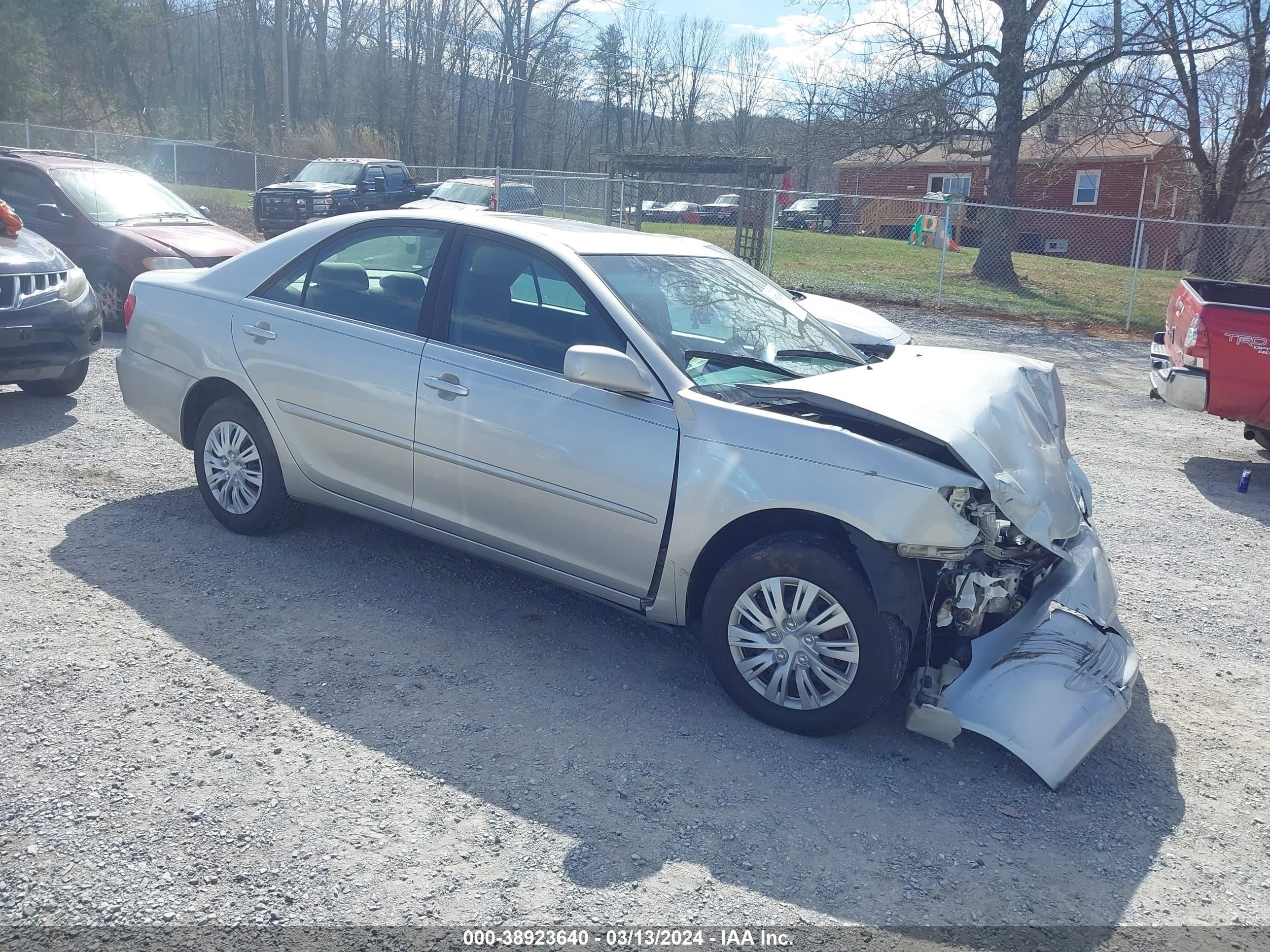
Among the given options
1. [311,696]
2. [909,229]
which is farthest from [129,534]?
[909,229]

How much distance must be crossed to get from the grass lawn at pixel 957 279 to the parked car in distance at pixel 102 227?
38.9ft

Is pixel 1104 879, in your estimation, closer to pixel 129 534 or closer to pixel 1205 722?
pixel 1205 722

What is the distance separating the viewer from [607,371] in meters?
4.03

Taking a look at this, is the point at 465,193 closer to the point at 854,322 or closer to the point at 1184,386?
the point at 854,322

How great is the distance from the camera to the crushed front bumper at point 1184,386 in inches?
307

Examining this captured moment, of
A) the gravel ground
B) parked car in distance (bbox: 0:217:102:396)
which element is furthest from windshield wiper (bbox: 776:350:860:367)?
parked car in distance (bbox: 0:217:102:396)

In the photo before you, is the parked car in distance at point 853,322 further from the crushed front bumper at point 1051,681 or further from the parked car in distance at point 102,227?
the parked car in distance at point 102,227

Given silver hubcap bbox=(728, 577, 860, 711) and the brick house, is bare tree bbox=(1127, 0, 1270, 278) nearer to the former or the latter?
the brick house

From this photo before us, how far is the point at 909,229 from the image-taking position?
3612 centimetres

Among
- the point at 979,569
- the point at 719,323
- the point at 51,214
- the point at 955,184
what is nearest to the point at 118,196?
the point at 51,214

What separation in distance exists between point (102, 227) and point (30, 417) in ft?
12.9

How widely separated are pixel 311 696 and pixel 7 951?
1.44 m

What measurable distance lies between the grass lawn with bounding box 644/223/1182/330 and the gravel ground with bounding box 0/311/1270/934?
1474 cm

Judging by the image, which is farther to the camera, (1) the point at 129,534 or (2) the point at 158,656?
(1) the point at 129,534
